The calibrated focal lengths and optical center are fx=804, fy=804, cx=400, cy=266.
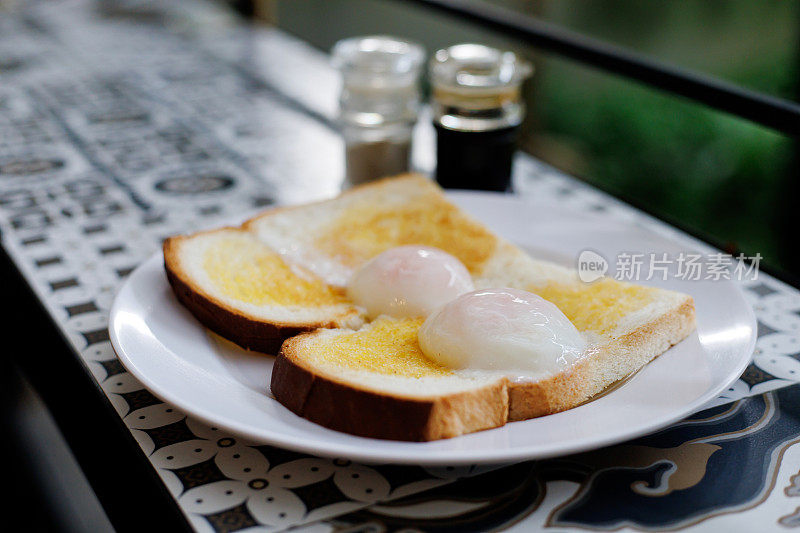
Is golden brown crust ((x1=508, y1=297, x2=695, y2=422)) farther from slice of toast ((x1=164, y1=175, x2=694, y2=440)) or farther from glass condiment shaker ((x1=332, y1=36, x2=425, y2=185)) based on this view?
glass condiment shaker ((x1=332, y1=36, x2=425, y2=185))

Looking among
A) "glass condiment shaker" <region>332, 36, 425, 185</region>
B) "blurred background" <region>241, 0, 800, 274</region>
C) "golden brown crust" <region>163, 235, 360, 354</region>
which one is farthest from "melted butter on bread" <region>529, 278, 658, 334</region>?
"blurred background" <region>241, 0, 800, 274</region>

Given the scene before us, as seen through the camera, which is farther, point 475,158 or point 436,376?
point 475,158

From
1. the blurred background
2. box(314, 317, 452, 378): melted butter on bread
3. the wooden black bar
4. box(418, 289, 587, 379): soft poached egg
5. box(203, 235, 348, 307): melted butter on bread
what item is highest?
the wooden black bar

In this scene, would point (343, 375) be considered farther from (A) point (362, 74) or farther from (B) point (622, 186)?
(B) point (622, 186)

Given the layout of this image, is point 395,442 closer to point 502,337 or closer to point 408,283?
point 502,337

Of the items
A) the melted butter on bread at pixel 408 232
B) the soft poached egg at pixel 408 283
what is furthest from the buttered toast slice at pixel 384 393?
the melted butter on bread at pixel 408 232

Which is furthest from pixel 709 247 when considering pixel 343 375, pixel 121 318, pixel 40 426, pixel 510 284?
pixel 40 426

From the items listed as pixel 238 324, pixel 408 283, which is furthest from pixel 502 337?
pixel 238 324
